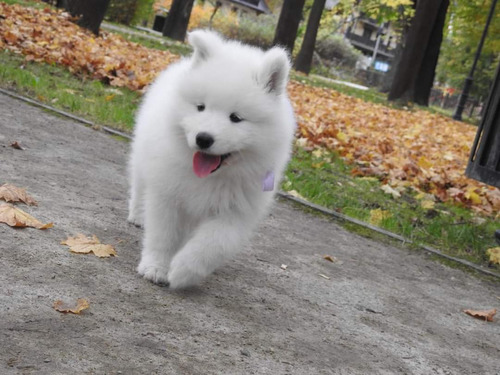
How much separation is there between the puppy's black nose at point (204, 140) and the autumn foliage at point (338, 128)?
500 centimetres

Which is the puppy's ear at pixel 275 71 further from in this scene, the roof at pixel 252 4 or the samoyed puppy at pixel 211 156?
the roof at pixel 252 4

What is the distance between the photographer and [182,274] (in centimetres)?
319

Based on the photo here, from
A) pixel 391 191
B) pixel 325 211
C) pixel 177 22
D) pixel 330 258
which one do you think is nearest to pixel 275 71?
pixel 330 258

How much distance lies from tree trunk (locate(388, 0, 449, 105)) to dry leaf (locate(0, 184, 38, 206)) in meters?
19.8

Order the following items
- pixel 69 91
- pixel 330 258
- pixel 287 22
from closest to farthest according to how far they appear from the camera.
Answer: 1. pixel 330 258
2. pixel 69 91
3. pixel 287 22

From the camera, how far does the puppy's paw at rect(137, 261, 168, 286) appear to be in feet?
10.9

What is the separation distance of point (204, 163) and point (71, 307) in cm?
89

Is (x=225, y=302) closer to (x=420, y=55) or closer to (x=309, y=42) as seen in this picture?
(x=420, y=55)

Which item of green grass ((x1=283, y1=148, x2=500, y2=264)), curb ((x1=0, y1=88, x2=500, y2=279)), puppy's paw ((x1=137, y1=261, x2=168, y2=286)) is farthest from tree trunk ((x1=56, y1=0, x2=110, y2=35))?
puppy's paw ((x1=137, y1=261, x2=168, y2=286))

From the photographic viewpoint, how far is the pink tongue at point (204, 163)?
3.18 m

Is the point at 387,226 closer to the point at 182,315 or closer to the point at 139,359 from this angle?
the point at 182,315

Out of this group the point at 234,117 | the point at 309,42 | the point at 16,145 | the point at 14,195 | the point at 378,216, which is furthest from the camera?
the point at 309,42

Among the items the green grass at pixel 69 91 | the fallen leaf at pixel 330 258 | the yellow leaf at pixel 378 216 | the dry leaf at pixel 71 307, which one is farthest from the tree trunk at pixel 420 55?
the dry leaf at pixel 71 307

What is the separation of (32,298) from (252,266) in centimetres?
161
